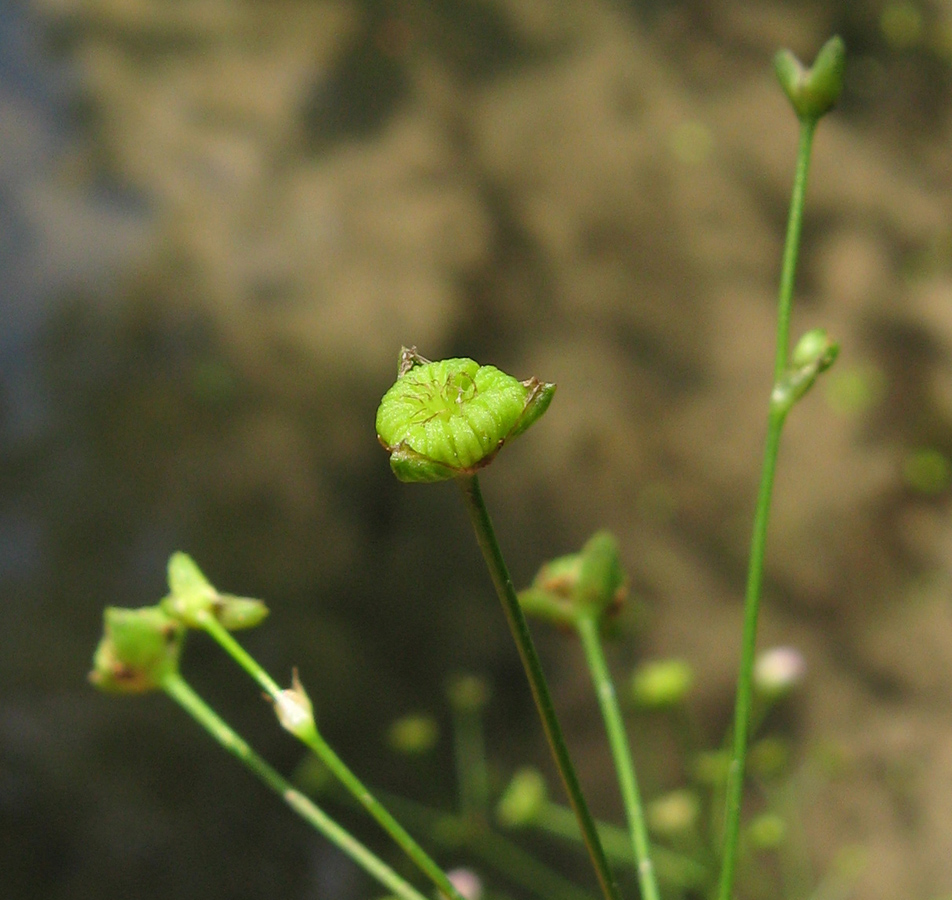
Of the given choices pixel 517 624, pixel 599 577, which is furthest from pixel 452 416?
pixel 599 577

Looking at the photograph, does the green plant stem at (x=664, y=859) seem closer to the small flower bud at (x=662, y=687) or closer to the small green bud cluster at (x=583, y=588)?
the small flower bud at (x=662, y=687)

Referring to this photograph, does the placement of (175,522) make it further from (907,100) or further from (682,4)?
(907,100)

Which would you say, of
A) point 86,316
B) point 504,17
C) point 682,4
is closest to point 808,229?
point 682,4

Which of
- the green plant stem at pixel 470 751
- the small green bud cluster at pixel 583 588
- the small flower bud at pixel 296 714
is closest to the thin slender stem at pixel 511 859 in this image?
the green plant stem at pixel 470 751

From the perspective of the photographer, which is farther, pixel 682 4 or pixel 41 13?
pixel 682 4

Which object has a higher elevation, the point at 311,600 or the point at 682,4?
the point at 682,4

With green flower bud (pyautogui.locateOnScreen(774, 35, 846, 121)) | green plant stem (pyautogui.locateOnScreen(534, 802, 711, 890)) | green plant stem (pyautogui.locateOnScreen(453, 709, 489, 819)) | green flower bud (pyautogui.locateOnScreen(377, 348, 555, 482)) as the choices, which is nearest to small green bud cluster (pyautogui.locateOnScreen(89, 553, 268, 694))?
green flower bud (pyautogui.locateOnScreen(377, 348, 555, 482))

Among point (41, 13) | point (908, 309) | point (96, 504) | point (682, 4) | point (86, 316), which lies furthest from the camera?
point (682, 4)

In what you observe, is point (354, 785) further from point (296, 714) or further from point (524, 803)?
point (524, 803)
